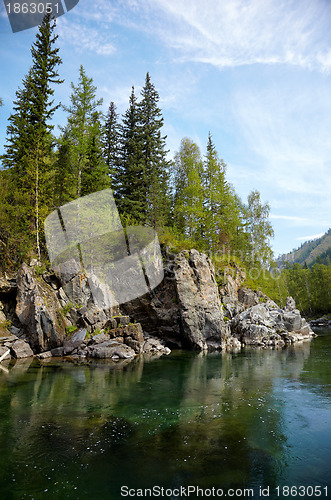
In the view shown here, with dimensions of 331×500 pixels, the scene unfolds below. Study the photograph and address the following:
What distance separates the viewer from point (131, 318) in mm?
30766

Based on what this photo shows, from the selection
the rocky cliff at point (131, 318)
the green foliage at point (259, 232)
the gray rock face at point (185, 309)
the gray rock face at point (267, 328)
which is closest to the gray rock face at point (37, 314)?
the rocky cliff at point (131, 318)

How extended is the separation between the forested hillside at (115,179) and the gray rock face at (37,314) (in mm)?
3737

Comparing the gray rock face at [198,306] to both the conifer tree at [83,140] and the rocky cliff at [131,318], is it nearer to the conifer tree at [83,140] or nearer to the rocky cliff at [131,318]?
the rocky cliff at [131,318]

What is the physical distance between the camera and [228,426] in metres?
9.40

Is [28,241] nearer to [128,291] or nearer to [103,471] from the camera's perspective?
[128,291]

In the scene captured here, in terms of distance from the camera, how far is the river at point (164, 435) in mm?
6195

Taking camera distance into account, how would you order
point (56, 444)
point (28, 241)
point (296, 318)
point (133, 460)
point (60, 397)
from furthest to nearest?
point (296, 318) < point (28, 241) < point (60, 397) < point (56, 444) < point (133, 460)

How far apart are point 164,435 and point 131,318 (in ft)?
73.3

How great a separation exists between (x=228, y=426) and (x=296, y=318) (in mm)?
31650

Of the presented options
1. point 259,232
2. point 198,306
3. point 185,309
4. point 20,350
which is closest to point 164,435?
point 20,350

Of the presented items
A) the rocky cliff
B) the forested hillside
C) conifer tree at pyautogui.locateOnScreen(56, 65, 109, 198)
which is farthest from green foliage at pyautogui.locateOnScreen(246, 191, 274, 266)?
conifer tree at pyautogui.locateOnScreen(56, 65, 109, 198)

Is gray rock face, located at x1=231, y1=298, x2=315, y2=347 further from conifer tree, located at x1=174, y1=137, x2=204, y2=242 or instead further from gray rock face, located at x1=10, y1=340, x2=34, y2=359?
gray rock face, located at x1=10, y1=340, x2=34, y2=359

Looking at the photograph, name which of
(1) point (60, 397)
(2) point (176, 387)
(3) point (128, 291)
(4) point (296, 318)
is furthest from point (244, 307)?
(1) point (60, 397)

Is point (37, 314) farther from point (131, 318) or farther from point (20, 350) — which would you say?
point (131, 318)
